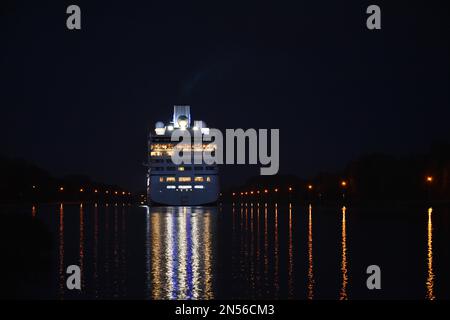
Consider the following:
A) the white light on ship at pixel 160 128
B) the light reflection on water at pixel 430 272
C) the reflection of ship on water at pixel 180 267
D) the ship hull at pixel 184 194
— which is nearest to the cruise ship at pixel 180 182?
the ship hull at pixel 184 194

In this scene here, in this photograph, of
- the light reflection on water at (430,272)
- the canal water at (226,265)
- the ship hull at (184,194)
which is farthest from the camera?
the ship hull at (184,194)

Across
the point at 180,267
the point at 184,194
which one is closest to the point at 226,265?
the point at 180,267

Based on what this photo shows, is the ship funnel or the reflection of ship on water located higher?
the ship funnel

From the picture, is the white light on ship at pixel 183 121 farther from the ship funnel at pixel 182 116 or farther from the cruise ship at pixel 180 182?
the cruise ship at pixel 180 182

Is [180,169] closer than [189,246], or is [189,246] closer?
[189,246]

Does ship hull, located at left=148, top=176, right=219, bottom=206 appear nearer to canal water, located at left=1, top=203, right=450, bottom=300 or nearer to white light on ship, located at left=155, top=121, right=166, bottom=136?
white light on ship, located at left=155, top=121, right=166, bottom=136

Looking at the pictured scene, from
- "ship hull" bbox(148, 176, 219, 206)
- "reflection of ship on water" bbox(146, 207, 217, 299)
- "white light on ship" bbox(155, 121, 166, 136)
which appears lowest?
"ship hull" bbox(148, 176, 219, 206)

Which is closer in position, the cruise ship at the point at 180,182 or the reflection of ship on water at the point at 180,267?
the reflection of ship on water at the point at 180,267

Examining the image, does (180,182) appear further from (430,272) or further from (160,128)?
(430,272)

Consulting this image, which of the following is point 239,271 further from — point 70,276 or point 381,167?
point 381,167

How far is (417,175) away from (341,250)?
9331 cm

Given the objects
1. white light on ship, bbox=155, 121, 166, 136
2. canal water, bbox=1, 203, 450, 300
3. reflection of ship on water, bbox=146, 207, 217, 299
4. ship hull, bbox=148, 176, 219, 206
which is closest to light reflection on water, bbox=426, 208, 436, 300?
canal water, bbox=1, 203, 450, 300

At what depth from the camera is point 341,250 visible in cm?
3209
